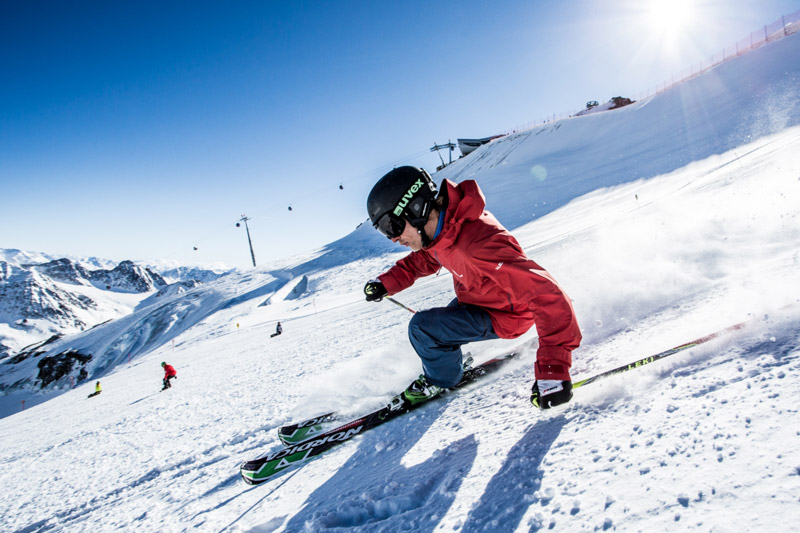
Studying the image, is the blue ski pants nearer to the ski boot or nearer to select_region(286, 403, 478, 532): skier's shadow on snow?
the ski boot

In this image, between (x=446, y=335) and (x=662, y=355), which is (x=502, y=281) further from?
(x=662, y=355)

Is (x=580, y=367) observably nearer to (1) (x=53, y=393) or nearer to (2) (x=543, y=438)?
(2) (x=543, y=438)

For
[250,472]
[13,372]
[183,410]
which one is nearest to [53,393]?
[13,372]

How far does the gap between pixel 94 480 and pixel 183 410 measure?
5.44 feet

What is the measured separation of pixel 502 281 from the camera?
229 centimetres

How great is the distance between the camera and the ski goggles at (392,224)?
2694 millimetres

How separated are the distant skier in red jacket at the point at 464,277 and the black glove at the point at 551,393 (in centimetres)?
14

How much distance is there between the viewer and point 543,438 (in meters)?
1.69

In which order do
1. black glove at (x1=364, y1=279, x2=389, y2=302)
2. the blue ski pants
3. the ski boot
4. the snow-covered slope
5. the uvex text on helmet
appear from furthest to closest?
black glove at (x1=364, y1=279, x2=389, y2=302) < the ski boot < the blue ski pants < the uvex text on helmet < the snow-covered slope

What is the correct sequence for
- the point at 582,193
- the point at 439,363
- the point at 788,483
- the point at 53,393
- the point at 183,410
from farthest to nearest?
the point at 53,393 < the point at 582,193 < the point at 183,410 < the point at 439,363 < the point at 788,483

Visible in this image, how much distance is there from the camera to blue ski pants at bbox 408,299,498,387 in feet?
8.95

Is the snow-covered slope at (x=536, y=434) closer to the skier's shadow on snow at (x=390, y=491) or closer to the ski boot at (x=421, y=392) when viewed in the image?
the skier's shadow on snow at (x=390, y=491)

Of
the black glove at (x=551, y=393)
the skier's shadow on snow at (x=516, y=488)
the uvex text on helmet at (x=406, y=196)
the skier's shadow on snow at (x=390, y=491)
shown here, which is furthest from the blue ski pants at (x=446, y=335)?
the skier's shadow on snow at (x=516, y=488)

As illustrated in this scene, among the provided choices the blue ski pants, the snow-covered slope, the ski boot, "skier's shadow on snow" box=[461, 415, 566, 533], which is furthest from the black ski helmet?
"skier's shadow on snow" box=[461, 415, 566, 533]
